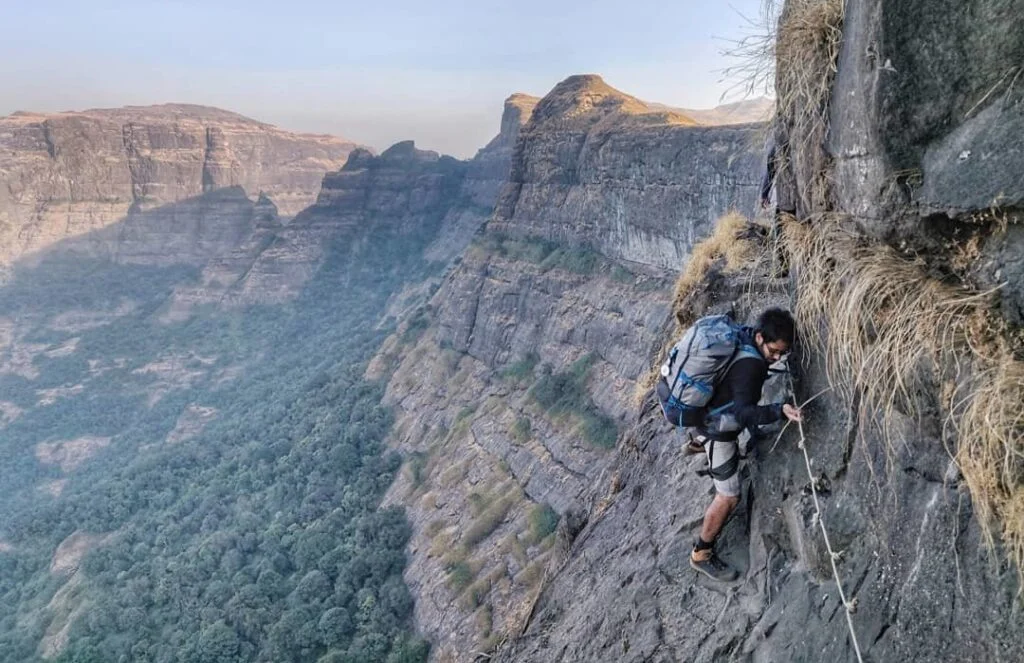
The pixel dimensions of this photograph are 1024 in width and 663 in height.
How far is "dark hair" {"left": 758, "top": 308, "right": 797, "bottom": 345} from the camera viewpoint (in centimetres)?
460

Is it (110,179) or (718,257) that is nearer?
(718,257)

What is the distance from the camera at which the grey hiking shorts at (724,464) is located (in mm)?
4996

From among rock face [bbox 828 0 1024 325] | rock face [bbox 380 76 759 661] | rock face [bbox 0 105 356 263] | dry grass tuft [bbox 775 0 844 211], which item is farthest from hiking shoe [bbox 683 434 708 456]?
rock face [bbox 0 105 356 263]

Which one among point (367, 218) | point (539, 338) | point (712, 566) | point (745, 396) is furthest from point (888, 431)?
A: point (367, 218)

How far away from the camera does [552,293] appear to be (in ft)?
152

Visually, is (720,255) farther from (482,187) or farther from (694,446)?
(482,187)

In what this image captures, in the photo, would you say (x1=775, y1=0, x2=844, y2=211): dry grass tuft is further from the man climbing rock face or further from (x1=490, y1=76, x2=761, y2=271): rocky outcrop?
(x1=490, y1=76, x2=761, y2=271): rocky outcrop

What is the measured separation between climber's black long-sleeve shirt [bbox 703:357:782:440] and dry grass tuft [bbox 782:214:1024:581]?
0.44 meters

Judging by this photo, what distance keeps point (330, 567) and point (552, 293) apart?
22375mm

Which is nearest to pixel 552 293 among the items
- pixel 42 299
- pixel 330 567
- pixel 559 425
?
pixel 559 425

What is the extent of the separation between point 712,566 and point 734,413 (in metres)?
1.34

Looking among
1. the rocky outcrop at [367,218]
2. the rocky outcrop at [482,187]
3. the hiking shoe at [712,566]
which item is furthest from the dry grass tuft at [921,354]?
the rocky outcrop at [367,218]

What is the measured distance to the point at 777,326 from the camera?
462cm

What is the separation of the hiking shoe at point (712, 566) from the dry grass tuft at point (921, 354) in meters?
1.77
